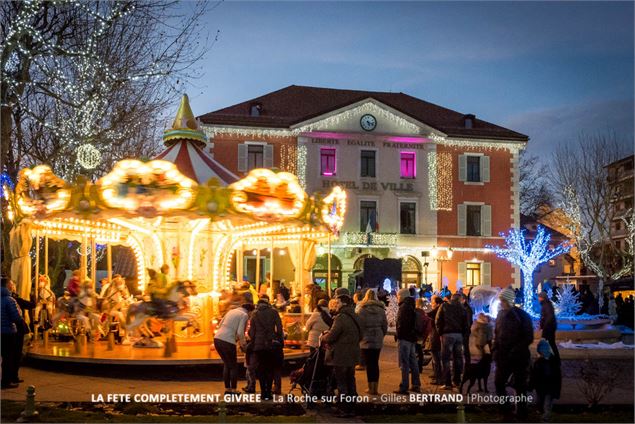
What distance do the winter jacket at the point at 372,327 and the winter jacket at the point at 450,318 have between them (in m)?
1.11

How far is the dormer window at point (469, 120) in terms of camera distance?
37938 mm

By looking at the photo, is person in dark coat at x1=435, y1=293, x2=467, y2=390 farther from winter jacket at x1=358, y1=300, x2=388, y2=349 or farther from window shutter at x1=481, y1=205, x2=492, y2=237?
window shutter at x1=481, y1=205, x2=492, y2=237

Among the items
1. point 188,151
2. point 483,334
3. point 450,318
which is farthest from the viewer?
point 188,151

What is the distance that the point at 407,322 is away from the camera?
37.4ft

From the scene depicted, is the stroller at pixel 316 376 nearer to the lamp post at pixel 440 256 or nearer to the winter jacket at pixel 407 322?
the winter jacket at pixel 407 322

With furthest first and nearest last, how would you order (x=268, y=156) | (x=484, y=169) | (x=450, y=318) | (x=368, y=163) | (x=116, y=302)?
1. (x=484, y=169)
2. (x=368, y=163)
3. (x=268, y=156)
4. (x=116, y=302)
5. (x=450, y=318)

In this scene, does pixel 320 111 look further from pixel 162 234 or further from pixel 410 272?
pixel 162 234

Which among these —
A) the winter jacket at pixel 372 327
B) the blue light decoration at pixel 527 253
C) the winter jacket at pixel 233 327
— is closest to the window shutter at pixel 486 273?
the blue light decoration at pixel 527 253

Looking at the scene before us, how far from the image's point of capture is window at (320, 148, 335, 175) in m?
35.8

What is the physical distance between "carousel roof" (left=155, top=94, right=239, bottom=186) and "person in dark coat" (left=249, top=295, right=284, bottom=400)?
529cm

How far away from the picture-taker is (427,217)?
36562mm

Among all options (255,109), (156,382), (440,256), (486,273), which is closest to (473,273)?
(486,273)

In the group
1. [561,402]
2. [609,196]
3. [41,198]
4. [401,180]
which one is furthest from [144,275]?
[609,196]

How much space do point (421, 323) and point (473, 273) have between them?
25761mm
